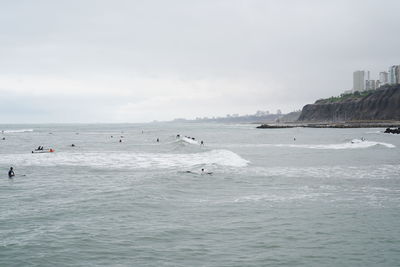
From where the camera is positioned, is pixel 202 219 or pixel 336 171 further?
pixel 336 171

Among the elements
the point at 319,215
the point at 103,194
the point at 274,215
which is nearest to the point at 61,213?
the point at 103,194

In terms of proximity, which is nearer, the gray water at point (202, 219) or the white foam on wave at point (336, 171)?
the gray water at point (202, 219)

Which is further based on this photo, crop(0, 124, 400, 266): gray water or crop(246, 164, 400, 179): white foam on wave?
crop(246, 164, 400, 179): white foam on wave

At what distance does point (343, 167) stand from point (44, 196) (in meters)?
24.0

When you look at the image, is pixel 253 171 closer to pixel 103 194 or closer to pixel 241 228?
pixel 103 194

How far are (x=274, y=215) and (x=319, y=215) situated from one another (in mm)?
1936

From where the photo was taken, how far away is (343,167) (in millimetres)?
32156

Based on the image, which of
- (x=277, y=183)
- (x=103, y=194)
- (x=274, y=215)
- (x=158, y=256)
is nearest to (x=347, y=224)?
(x=274, y=215)

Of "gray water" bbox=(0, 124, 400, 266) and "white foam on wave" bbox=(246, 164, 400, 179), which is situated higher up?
"white foam on wave" bbox=(246, 164, 400, 179)

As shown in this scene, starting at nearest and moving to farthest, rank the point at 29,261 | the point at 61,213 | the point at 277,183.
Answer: the point at 29,261
the point at 61,213
the point at 277,183

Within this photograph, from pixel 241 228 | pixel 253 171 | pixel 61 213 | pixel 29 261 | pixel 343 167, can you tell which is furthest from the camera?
pixel 343 167

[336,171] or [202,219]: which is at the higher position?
[336,171]

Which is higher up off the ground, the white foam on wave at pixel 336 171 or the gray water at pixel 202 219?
the white foam on wave at pixel 336 171

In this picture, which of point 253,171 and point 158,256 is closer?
point 158,256
